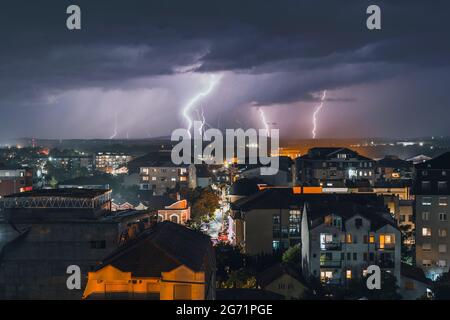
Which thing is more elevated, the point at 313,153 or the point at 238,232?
the point at 313,153

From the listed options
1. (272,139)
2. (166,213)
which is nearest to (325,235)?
(166,213)

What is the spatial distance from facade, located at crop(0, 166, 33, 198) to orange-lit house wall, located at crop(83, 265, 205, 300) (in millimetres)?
35369

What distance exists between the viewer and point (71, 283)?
1994 cm

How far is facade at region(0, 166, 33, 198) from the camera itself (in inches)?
1823

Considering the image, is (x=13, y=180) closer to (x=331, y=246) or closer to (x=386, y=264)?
(x=331, y=246)

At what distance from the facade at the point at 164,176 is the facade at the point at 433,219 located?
28521 millimetres

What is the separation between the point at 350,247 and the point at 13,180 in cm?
3431

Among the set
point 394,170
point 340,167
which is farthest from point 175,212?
point 394,170

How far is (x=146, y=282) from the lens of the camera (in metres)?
14.0

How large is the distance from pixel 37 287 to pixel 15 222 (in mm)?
2629

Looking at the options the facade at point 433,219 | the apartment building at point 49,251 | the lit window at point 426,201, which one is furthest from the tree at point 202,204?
the apartment building at point 49,251

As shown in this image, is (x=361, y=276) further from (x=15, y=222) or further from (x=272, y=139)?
(x=272, y=139)

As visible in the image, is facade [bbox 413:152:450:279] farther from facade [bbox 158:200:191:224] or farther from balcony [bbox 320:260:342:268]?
facade [bbox 158:200:191:224]

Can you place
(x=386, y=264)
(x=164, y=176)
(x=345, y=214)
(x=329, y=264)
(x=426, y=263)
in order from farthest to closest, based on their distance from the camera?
(x=164, y=176) → (x=426, y=263) → (x=345, y=214) → (x=329, y=264) → (x=386, y=264)
